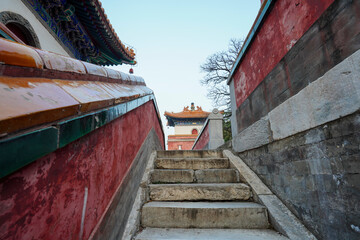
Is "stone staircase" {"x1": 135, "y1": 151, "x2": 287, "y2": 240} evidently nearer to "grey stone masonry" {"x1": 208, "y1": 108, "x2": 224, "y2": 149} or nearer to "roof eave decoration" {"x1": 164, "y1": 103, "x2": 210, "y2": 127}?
"grey stone masonry" {"x1": 208, "y1": 108, "x2": 224, "y2": 149}

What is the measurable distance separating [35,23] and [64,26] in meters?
1.14

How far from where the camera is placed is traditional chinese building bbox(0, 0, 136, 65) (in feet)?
13.9

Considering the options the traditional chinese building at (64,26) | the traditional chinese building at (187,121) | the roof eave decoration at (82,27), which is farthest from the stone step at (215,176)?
the traditional chinese building at (187,121)

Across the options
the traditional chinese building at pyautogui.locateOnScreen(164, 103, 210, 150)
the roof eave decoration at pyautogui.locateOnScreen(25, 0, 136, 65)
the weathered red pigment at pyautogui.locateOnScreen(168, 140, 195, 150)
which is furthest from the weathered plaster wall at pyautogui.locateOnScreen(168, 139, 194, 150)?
the roof eave decoration at pyautogui.locateOnScreen(25, 0, 136, 65)

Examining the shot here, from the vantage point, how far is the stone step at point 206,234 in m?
1.70

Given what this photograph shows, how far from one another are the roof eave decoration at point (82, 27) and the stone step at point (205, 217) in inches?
219

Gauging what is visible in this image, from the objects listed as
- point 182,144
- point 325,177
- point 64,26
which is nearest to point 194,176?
point 325,177

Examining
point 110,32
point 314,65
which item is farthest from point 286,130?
point 110,32

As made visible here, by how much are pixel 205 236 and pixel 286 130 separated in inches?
53.8

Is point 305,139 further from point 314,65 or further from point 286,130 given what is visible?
point 314,65

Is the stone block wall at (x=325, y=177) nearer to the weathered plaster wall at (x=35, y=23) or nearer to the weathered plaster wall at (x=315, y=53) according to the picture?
the weathered plaster wall at (x=315, y=53)

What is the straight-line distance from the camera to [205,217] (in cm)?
198

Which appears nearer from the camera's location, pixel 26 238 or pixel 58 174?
pixel 26 238

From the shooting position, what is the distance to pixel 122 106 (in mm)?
2051
